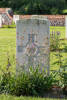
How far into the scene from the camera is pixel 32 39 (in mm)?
4902

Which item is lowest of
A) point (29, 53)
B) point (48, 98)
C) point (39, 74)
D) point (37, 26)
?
point (48, 98)

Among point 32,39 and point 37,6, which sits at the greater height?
point 37,6

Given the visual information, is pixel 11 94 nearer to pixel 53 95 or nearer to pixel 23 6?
pixel 53 95

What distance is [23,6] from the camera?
121 ft

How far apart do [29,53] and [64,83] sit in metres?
0.78

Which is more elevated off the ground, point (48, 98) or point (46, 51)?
point (46, 51)

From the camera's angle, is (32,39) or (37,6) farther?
(37,6)

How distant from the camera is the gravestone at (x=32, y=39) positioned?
16.0 ft

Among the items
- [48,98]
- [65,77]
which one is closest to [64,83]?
[65,77]

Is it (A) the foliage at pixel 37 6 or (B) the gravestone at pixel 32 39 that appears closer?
(B) the gravestone at pixel 32 39

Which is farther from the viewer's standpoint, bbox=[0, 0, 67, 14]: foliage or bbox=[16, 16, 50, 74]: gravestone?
bbox=[0, 0, 67, 14]: foliage

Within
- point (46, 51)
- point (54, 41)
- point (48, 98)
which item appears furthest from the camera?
point (54, 41)

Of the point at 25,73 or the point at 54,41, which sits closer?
the point at 25,73

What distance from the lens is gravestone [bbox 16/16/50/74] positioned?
16.0ft
